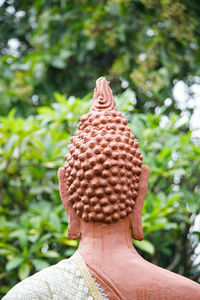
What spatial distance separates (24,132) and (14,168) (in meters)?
0.44

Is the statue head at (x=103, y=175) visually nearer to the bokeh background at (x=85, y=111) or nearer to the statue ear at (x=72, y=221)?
the statue ear at (x=72, y=221)

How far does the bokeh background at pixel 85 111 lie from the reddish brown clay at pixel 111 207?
77.1 inches

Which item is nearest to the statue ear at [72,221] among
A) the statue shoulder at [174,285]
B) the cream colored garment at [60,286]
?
the cream colored garment at [60,286]

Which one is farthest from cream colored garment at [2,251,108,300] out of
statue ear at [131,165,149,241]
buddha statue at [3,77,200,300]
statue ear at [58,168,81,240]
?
statue ear at [131,165,149,241]

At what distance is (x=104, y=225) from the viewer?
7.25 ft

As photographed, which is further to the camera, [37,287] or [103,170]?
[103,170]

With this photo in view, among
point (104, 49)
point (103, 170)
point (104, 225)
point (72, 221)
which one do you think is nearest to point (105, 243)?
point (104, 225)

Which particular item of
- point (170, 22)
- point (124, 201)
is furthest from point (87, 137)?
point (170, 22)

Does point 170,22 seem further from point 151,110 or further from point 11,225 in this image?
point 11,225

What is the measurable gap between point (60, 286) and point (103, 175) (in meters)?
0.55

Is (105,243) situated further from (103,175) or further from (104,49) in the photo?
(104,49)

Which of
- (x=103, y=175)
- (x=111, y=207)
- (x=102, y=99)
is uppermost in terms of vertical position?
(x=102, y=99)

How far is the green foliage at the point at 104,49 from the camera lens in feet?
19.1

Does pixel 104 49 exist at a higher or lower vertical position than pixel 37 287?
higher
